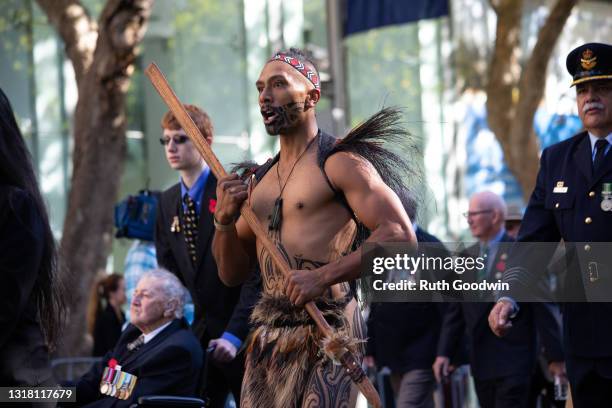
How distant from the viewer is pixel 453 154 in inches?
1045

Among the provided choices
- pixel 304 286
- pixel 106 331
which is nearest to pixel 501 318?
pixel 304 286

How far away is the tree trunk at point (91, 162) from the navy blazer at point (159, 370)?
4344 millimetres

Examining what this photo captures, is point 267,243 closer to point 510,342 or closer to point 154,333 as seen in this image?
point 154,333

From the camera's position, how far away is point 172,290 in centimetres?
840

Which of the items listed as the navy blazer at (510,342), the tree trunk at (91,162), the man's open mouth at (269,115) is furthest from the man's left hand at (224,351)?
the tree trunk at (91,162)

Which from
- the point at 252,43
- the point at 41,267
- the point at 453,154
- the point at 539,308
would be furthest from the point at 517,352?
the point at 453,154

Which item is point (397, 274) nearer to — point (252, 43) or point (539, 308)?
point (539, 308)

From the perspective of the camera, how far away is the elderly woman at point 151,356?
→ 26.2 feet

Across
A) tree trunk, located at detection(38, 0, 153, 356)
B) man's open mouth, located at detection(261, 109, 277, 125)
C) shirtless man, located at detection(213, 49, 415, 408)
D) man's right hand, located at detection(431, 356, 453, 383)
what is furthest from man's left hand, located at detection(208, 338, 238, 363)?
tree trunk, located at detection(38, 0, 153, 356)

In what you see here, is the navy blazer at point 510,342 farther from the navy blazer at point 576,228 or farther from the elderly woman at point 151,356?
the navy blazer at point 576,228

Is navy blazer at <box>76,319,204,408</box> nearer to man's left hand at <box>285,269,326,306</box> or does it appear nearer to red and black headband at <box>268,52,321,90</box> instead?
red and black headband at <box>268,52,321,90</box>

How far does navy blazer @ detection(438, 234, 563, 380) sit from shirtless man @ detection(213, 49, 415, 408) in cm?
367

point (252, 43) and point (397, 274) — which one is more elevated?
point (252, 43)

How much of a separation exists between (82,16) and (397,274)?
310 inches
